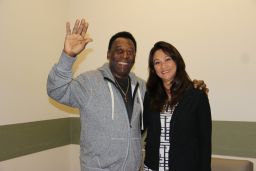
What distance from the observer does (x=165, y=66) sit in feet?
7.04

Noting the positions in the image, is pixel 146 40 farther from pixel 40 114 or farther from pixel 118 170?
pixel 118 170

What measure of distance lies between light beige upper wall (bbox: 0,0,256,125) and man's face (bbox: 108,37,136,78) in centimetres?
96

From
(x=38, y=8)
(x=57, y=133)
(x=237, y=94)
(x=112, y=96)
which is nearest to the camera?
(x=112, y=96)

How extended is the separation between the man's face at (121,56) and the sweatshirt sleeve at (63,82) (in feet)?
1.14

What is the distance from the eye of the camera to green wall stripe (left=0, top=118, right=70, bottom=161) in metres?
2.84

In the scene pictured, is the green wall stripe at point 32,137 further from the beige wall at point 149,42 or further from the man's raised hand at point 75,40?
the man's raised hand at point 75,40

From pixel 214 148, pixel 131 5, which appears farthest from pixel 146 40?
pixel 214 148

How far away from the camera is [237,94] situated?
9.34ft

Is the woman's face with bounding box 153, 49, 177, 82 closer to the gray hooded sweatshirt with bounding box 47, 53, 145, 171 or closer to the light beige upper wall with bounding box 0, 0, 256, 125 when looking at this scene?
the gray hooded sweatshirt with bounding box 47, 53, 145, 171

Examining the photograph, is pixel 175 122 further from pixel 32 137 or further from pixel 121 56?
pixel 32 137

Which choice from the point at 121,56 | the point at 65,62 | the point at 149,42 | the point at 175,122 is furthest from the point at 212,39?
the point at 65,62

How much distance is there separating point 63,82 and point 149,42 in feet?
5.05

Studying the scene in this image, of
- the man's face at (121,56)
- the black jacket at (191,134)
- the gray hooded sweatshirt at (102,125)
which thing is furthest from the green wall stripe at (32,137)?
the black jacket at (191,134)

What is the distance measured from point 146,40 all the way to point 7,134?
1650mm
